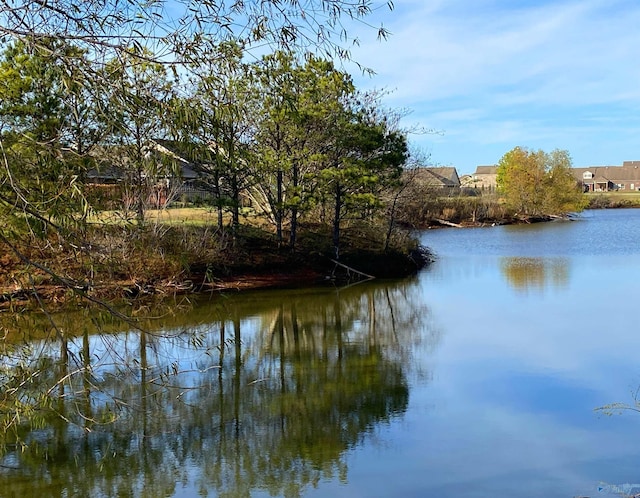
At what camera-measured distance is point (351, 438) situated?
622 cm

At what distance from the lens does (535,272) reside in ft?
59.1

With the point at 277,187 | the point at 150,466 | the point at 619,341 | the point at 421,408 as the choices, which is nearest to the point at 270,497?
the point at 150,466

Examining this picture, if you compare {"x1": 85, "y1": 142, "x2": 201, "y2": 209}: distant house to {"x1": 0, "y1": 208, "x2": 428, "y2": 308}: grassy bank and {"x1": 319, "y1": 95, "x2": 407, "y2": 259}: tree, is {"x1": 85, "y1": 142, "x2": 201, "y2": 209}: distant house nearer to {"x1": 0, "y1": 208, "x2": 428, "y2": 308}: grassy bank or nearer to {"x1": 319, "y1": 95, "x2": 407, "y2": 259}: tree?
{"x1": 0, "y1": 208, "x2": 428, "y2": 308}: grassy bank

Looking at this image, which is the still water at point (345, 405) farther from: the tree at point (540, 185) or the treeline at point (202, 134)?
the tree at point (540, 185)

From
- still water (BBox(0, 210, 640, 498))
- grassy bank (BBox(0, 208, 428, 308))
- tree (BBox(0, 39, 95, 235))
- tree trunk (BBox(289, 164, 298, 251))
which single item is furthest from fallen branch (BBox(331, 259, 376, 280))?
tree (BBox(0, 39, 95, 235))

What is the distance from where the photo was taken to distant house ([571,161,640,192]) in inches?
3246

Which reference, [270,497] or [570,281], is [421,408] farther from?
[570,281]

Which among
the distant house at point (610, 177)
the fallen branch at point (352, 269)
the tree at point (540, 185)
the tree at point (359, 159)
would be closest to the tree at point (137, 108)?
the tree at point (359, 159)

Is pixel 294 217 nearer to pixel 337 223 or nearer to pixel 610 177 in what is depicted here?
pixel 337 223

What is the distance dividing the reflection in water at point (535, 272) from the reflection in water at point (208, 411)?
584 cm

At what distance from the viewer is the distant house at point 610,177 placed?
270 feet

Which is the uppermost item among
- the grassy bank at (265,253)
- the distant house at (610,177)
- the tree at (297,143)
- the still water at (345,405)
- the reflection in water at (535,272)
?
the distant house at (610,177)

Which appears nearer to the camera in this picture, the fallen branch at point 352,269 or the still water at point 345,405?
the still water at point 345,405

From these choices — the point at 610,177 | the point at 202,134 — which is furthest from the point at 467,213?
the point at 610,177
